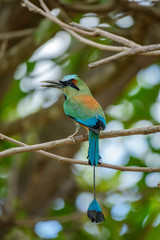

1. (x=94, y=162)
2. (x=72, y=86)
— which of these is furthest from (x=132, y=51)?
(x=72, y=86)

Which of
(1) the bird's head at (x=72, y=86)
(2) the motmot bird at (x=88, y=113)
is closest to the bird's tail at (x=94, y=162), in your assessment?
(2) the motmot bird at (x=88, y=113)

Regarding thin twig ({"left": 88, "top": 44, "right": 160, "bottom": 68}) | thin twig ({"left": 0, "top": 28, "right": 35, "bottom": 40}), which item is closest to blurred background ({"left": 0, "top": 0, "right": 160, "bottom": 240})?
thin twig ({"left": 0, "top": 28, "right": 35, "bottom": 40})

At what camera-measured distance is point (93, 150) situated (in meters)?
2.63

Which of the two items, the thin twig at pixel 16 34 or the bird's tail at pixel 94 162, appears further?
the thin twig at pixel 16 34

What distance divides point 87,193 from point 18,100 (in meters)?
1.49

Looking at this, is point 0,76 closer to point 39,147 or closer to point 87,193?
point 87,193

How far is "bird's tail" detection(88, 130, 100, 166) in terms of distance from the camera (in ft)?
8.33

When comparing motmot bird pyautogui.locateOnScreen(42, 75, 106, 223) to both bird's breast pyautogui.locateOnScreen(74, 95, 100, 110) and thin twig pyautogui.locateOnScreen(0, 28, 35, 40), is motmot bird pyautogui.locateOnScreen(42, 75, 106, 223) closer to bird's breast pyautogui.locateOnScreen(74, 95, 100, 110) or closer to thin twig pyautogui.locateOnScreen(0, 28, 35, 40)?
bird's breast pyautogui.locateOnScreen(74, 95, 100, 110)

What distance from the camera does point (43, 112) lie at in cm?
481

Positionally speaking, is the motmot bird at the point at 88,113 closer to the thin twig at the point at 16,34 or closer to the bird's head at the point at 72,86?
the bird's head at the point at 72,86

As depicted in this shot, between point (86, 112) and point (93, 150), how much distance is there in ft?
1.70

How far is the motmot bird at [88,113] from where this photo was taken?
238 cm

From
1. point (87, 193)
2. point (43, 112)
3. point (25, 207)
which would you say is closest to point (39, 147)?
Answer: point (43, 112)

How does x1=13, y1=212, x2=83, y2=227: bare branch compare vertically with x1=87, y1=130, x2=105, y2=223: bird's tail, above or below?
below
